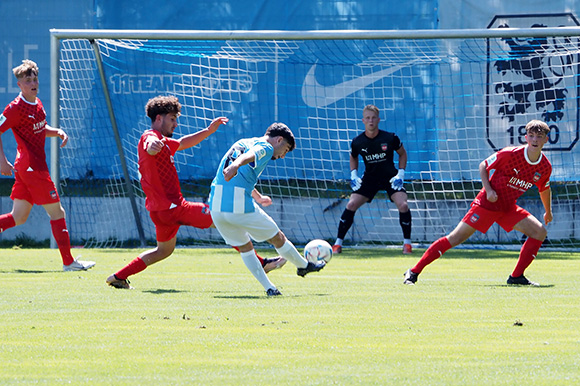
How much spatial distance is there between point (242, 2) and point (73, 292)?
793cm

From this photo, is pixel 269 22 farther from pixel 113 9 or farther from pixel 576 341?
pixel 576 341

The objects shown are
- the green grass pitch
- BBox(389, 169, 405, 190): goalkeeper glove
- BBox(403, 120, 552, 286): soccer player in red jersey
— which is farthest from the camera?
BBox(389, 169, 405, 190): goalkeeper glove

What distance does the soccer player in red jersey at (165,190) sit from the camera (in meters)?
8.13

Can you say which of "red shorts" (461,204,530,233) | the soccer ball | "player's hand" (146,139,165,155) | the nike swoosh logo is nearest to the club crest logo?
the nike swoosh logo

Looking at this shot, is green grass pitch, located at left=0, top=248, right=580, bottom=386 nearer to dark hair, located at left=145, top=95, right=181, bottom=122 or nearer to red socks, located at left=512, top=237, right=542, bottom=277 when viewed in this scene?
red socks, located at left=512, top=237, right=542, bottom=277

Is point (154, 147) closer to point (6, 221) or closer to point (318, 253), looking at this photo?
point (318, 253)

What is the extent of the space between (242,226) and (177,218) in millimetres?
894

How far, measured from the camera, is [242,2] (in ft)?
48.6

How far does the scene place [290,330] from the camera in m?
5.58

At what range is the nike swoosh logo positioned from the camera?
48.7 feet

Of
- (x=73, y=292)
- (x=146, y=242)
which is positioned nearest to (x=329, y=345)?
(x=73, y=292)

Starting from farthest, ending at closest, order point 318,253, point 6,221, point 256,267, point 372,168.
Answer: point 372,168
point 6,221
point 318,253
point 256,267

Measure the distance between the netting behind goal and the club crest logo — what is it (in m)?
0.02

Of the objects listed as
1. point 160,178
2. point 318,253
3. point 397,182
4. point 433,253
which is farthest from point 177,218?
point 397,182
